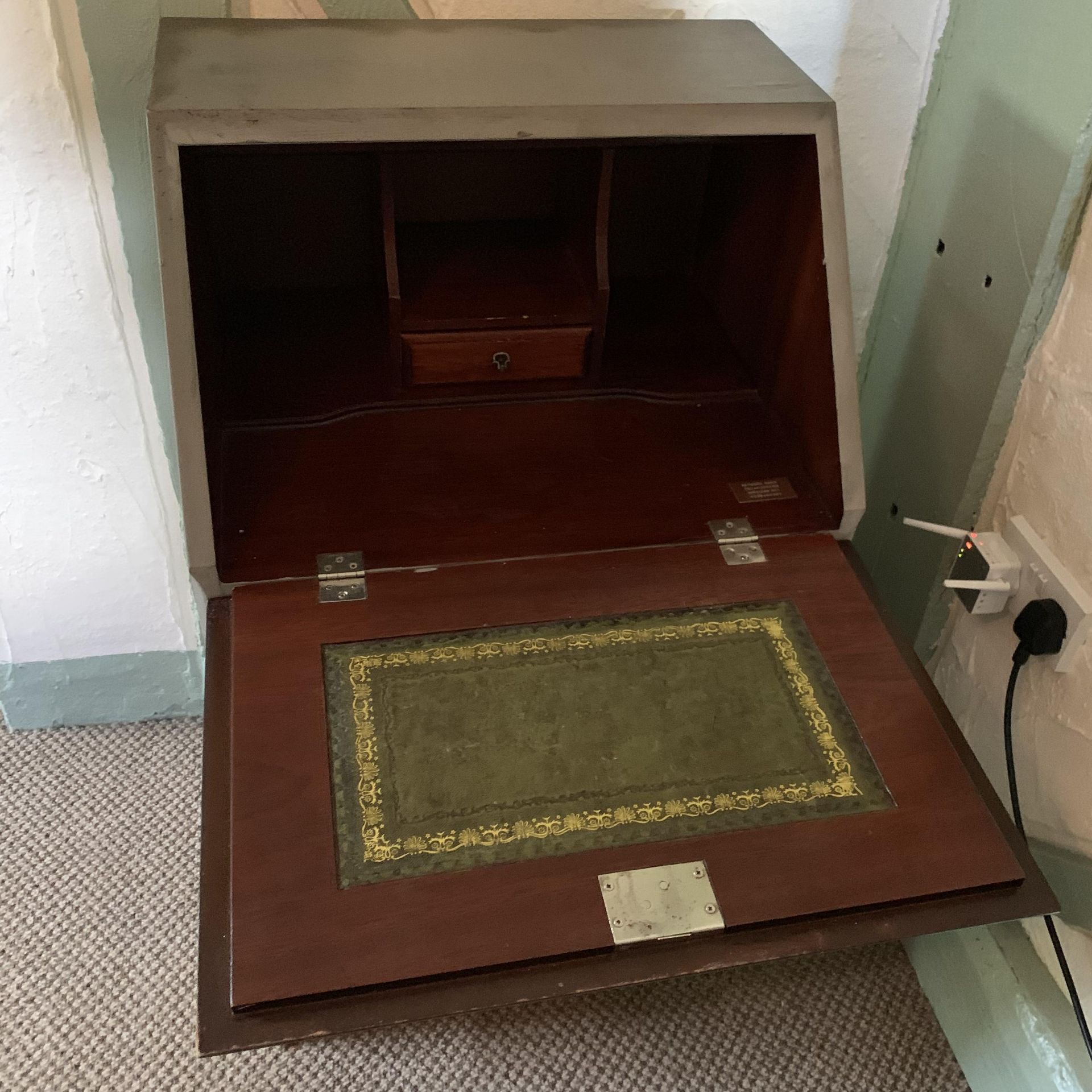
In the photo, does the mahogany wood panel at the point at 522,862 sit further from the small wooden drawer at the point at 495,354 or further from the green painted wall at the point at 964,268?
the green painted wall at the point at 964,268

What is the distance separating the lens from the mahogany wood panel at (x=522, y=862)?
0.63 meters

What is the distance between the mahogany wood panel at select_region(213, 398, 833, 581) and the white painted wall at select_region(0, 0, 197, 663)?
311 mm

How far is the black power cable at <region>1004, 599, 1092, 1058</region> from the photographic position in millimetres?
942

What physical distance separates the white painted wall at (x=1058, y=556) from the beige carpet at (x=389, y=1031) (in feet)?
0.88

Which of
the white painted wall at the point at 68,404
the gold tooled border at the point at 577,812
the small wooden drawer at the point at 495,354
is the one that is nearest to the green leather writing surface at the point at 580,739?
the gold tooled border at the point at 577,812

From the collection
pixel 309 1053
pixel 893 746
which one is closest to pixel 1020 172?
pixel 893 746

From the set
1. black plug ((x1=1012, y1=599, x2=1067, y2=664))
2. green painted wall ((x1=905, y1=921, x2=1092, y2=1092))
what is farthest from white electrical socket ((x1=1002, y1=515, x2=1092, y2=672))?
green painted wall ((x1=905, y1=921, x2=1092, y2=1092))

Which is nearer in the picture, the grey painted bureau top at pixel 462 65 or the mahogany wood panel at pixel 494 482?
the grey painted bureau top at pixel 462 65

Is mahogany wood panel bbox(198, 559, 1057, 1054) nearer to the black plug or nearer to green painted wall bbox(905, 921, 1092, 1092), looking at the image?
the black plug

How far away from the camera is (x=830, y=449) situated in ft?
2.94

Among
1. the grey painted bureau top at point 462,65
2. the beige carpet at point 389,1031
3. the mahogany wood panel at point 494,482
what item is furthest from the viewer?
the beige carpet at point 389,1031

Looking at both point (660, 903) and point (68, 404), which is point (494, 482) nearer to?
point (660, 903)

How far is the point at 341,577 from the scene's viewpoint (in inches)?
33.1

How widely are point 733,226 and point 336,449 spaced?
1.58 feet
